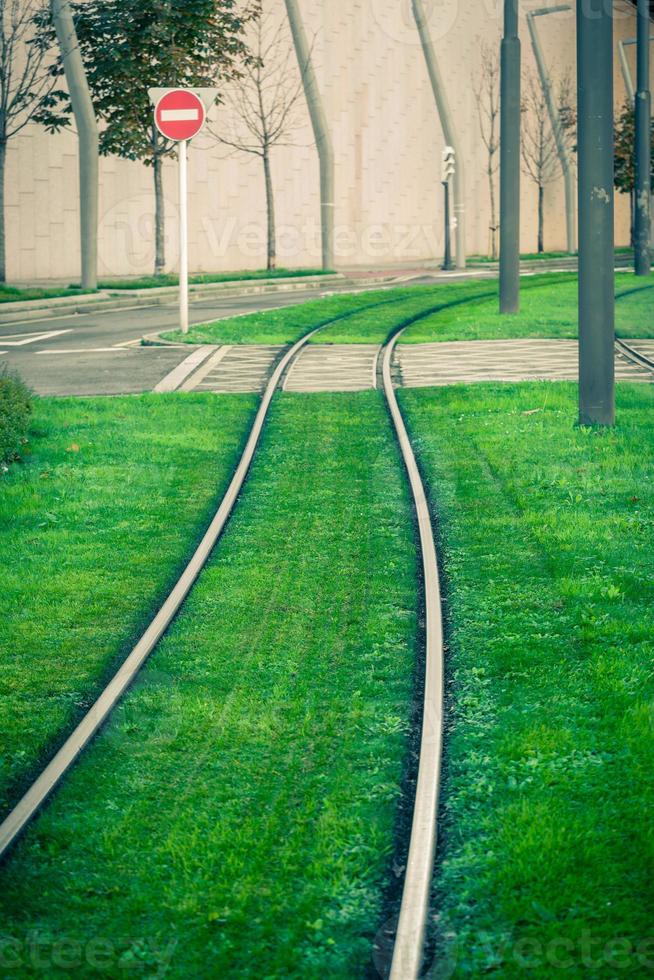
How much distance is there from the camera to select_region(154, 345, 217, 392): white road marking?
14.9m

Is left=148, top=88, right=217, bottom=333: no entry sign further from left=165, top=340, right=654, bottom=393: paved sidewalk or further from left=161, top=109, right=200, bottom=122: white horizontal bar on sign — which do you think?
left=165, top=340, right=654, bottom=393: paved sidewalk

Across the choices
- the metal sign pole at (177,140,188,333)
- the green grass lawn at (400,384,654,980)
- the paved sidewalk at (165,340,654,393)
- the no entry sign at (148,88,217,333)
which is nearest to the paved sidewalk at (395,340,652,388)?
the paved sidewalk at (165,340,654,393)

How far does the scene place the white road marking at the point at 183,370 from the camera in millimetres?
14939

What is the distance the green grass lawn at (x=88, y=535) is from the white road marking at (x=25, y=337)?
5.89 m

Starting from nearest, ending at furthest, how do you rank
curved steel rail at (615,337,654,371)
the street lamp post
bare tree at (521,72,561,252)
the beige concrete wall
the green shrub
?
the green shrub
curved steel rail at (615,337,654,371)
the beige concrete wall
the street lamp post
bare tree at (521,72,561,252)

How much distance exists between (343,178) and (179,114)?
3049 centimetres

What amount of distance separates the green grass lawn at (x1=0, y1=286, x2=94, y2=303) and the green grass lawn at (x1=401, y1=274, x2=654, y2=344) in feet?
25.4

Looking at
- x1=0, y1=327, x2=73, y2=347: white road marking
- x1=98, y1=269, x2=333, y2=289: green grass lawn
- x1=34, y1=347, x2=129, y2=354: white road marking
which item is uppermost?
x1=98, y1=269, x2=333, y2=289: green grass lawn

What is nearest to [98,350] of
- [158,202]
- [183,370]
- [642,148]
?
[183,370]

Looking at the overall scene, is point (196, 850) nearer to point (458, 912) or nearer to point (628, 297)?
point (458, 912)

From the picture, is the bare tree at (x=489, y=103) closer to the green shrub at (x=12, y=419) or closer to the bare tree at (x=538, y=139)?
the bare tree at (x=538, y=139)

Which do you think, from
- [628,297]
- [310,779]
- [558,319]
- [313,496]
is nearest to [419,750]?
[310,779]

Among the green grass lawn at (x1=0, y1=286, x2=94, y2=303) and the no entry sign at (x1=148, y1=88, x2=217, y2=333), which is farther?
the green grass lawn at (x1=0, y1=286, x2=94, y2=303)

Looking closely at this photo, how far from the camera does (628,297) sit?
2791 cm
